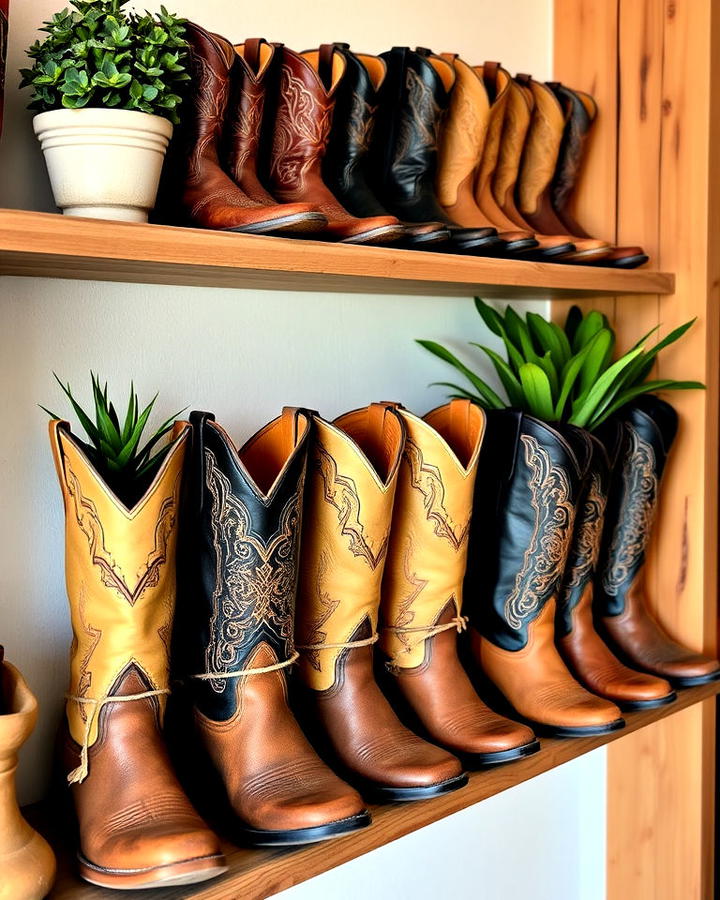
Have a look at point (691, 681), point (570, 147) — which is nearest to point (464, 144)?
point (570, 147)

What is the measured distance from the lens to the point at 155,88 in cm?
105

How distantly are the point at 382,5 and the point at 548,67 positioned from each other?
1.53ft

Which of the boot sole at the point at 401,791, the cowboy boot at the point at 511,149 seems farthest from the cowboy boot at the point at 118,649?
the cowboy boot at the point at 511,149

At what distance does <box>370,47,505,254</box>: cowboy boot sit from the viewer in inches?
55.7

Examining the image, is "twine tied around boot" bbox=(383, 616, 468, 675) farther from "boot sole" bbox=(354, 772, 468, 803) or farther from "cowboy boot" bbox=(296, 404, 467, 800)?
"boot sole" bbox=(354, 772, 468, 803)

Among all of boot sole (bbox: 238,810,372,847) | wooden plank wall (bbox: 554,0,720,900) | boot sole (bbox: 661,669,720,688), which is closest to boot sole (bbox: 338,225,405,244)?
boot sole (bbox: 238,810,372,847)

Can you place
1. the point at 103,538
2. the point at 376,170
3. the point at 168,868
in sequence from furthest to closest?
the point at 376,170, the point at 103,538, the point at 168,868

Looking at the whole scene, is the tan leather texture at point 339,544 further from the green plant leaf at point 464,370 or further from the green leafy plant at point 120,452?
the green plant leaf at point 464,370

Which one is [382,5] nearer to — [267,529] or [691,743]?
[267,529]

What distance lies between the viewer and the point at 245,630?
1.16 meters

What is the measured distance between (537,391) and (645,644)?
1.66 ft

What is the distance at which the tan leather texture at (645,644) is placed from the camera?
5.52ft

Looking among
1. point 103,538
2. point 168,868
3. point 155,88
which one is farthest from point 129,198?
point 168,868

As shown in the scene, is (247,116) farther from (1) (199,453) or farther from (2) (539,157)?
(2) (539,157)
